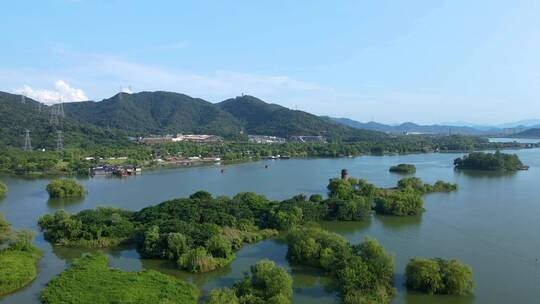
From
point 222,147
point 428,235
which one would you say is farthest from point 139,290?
point 222,147

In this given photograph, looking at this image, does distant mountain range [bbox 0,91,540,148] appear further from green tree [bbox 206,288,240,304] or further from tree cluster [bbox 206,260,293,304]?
green tree [bbox 206,288,240,304]

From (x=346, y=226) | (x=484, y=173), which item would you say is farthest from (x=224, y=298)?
(x=484, y=173)

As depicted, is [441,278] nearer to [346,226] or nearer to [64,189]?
[346,226]

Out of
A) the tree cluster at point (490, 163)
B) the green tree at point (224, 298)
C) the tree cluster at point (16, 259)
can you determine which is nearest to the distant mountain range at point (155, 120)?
the tree cluster at point (490, 163)

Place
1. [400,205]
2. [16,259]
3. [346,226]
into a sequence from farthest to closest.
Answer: [400,205], [346,226], [16,259]

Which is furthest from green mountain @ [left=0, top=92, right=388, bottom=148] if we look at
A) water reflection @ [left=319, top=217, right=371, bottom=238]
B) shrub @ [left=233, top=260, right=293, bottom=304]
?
shrub @ [left=233, top=260, right=293, bottom=304]

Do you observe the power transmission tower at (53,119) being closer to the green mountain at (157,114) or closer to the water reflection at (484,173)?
the green mountain at (157,114)
